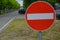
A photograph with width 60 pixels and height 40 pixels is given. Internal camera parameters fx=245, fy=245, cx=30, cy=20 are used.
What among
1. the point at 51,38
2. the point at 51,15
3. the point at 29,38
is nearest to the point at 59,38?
the point at 51,38

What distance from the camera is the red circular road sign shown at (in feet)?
16.4

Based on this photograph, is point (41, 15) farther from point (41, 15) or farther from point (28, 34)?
point (28, 34)

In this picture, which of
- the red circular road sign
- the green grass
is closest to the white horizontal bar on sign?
the red circular road sign

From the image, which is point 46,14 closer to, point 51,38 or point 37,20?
point 37,20

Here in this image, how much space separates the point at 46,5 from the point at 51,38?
271 inches

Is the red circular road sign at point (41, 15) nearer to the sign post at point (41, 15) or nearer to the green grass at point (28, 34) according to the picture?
the sign post at point (41, 15)

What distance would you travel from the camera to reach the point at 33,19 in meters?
5.05

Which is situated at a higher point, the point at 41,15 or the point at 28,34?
the point at 41,15

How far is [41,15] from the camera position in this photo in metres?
5.02

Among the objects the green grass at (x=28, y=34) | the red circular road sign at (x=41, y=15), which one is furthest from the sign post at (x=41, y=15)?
the green grass at (x=28, y=34)

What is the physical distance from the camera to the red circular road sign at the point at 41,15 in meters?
5.01

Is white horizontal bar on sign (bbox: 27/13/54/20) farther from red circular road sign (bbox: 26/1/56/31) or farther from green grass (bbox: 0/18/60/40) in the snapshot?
green grass (bbox: 0/18/60/40)

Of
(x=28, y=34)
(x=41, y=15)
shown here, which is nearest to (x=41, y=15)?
(x=41, y=15)

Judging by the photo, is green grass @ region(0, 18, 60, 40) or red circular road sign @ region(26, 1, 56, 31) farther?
green grass @ region(0, 18, 60, 40)
